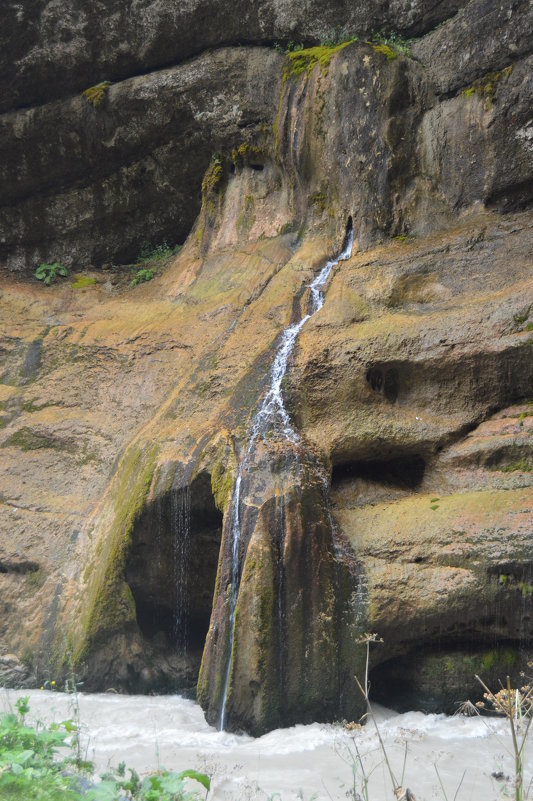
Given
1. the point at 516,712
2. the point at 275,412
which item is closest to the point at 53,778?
the point at 516,712

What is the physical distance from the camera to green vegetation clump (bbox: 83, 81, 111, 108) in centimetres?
1315

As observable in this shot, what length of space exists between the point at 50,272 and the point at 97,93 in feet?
10.7

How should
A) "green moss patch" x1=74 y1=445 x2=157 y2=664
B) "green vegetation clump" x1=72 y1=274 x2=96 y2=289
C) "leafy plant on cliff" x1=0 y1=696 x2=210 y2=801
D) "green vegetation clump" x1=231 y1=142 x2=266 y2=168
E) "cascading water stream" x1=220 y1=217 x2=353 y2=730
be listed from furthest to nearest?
"green vegetation clump" x1=72 y1=274 x2=96 y2=289, "green vegetation clump" x1=231 y1=142 x2=266 y2=168, "green moss patch" x1=74 y1=445 x2=157 y2=664, "cascading water stream" x1=220 y1=217 x2=353 y2=730, "leafy plant on cliff" x1=0 y1=696 x2=210 y2=801

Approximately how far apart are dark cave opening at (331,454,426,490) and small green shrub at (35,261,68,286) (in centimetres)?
812

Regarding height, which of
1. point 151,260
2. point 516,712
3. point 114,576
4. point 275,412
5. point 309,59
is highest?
point 309,59

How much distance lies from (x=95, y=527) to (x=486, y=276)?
17.5 feet

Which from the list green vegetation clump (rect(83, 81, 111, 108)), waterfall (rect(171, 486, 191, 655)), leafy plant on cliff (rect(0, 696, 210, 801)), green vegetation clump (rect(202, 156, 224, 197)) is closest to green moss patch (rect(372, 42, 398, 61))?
green vegetation clump (rect(202, 156, 224, 197))

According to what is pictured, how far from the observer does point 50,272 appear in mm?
14219

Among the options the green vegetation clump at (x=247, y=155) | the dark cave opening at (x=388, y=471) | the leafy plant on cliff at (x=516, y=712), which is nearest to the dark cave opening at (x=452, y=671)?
the leafy plant on cliff at (x=516, y=712)

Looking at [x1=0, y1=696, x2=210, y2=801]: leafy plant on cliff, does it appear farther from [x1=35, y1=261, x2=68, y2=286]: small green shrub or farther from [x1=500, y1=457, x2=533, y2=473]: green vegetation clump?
[x1=35, y1=261, x2=68, y2=286]: small green shrub

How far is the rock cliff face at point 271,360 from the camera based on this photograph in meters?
6.91

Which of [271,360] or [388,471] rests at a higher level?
[271,360]

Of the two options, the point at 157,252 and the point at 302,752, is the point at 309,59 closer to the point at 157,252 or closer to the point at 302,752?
the point at 157,252

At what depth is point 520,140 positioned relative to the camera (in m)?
9.80
